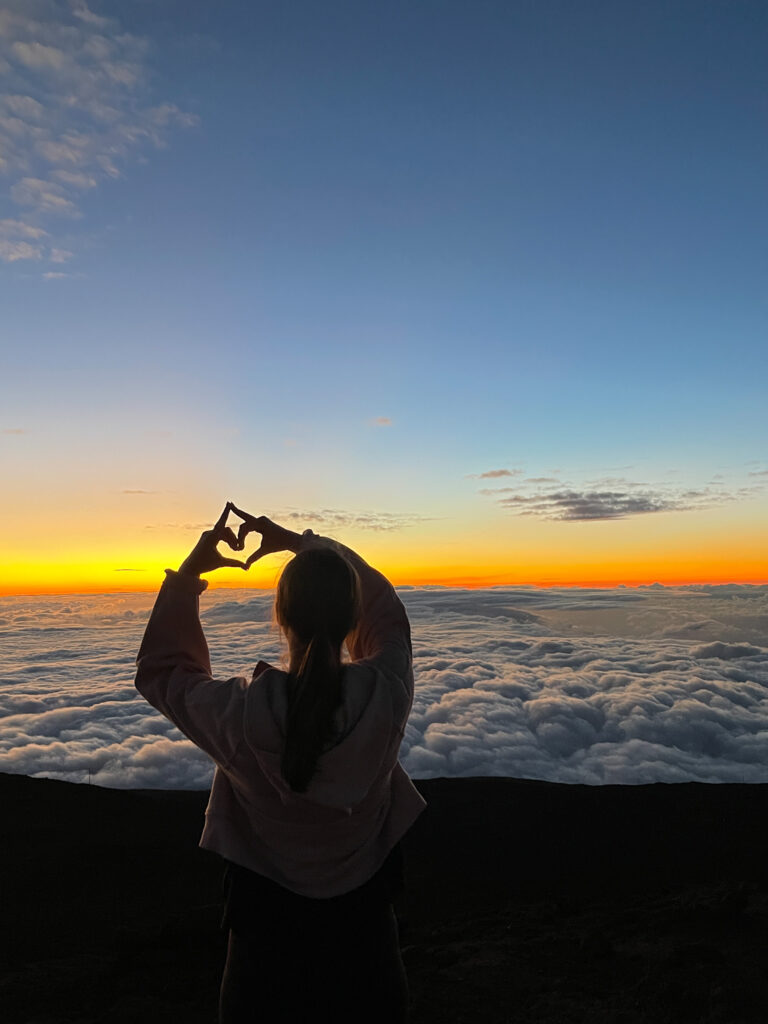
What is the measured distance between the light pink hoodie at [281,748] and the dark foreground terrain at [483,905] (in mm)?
413

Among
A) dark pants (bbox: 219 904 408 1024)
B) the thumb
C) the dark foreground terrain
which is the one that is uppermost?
the thumb

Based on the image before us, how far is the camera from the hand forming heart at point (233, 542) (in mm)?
1603

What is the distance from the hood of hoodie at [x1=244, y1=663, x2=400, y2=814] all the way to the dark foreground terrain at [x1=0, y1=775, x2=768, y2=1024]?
616mm

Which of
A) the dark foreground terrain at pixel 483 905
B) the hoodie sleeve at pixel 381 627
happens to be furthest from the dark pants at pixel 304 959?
the hoodie sleeve at pixel 381 627

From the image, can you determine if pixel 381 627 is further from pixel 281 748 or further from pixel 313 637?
pixel 281 748

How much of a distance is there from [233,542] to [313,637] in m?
0.44

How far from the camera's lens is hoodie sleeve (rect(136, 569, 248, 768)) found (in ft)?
4.52

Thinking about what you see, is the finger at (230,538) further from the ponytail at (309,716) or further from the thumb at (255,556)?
the ponytail at (309,716)

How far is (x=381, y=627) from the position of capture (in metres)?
1.60

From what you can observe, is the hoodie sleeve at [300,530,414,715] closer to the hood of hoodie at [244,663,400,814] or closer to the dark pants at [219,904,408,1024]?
the hood of hoodie at [244,663,400,814]

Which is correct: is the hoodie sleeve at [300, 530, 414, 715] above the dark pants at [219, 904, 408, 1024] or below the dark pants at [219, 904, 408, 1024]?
above

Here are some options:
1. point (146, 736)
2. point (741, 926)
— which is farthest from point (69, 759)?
point (741, 926)

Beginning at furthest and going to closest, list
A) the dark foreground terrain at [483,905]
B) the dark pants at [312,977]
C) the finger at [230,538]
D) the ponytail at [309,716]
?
the dark foreground terrain at [483,905] < the finger at [230,538] < the dark pants at [312,977] < the ponytail at [309,716]

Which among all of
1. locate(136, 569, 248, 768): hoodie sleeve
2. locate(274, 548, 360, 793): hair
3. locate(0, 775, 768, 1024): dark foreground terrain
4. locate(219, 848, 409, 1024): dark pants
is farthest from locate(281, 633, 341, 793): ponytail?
locate(0, 775, 768, 1024): dark foreground terrain
